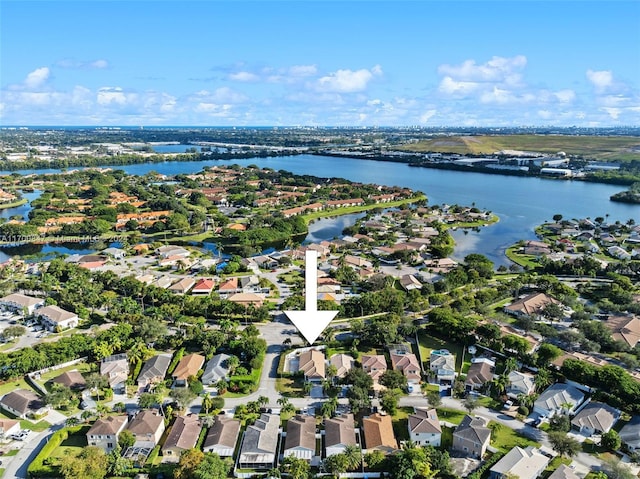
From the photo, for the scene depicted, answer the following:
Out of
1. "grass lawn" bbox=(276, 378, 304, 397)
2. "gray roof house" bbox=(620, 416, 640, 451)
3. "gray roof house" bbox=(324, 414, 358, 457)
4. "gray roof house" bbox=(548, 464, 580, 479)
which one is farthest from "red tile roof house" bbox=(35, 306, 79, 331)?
"gray roof house" bbox=(620, 416, 640, 451)

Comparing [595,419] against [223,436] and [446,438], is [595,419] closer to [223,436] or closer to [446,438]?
[446,438]

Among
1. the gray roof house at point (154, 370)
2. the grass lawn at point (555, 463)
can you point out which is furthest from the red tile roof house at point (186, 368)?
the grass lawn at point (555, 463)

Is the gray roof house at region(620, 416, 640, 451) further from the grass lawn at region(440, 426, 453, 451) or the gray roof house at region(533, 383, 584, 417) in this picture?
the grass lawn at region(440, 426, 453, 451)

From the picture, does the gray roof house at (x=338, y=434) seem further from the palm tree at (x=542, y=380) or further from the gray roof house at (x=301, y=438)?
the palm tree at (x=542, y=380)

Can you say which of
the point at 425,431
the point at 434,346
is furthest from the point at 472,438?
the point at 434,346

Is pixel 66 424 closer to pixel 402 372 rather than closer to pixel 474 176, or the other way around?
pixel 402 372
